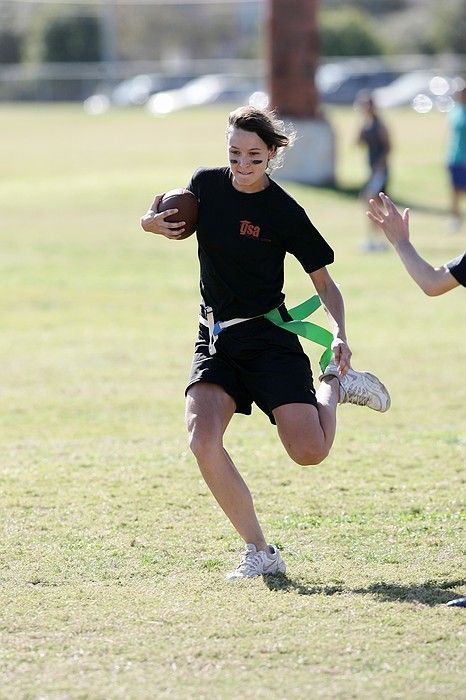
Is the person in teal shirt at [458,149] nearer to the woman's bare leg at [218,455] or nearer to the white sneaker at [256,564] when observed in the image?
the woman's bare leg at [218,455]

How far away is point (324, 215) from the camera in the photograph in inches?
914

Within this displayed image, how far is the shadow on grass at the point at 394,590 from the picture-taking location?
18.2 ft

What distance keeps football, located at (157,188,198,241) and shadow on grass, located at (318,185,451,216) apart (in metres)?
18.3

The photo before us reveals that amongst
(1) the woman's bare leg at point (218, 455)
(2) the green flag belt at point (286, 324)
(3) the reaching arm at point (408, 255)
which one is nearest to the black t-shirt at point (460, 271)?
(3) the reaching arm at point (408, 255)

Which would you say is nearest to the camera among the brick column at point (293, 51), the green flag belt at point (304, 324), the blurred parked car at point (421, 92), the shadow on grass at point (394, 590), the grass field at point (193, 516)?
the grass field at point (193, 516)

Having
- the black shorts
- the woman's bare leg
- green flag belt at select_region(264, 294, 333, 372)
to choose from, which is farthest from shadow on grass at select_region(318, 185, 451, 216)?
the woman's bare leg

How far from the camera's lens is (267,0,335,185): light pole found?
1045 inches

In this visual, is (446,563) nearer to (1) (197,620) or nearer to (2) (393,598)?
(2) (393,598)

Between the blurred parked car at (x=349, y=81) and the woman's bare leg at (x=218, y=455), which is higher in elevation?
the woman's bare leg at (x=218, y=455)

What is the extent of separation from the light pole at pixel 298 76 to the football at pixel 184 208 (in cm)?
2062

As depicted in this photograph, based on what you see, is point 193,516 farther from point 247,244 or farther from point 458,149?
point 458,149

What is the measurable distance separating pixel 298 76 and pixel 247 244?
70.2ft

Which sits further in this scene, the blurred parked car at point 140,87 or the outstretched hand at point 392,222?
the blurred parked car at point 140,87

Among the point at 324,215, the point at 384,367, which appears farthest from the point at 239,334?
the point at 324,215
